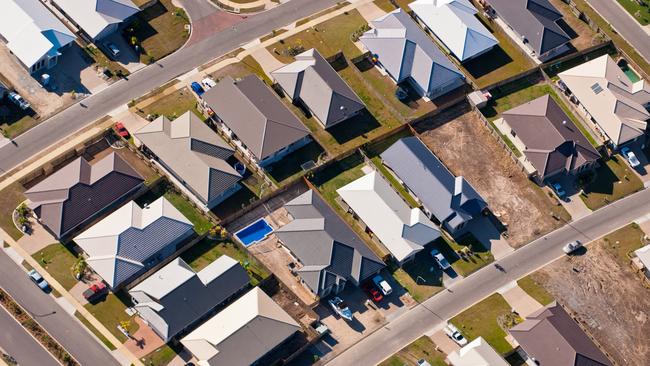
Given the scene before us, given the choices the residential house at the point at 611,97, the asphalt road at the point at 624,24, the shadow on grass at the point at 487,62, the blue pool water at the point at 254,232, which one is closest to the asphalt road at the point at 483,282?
the residential house at the point at 611,97

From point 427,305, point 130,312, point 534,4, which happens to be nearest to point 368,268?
point 427,305

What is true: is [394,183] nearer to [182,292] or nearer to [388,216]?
[388,216]

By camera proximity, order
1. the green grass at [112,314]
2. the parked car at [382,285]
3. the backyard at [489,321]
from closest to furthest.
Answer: the green grass at [112,314] → the backyard at [489,321] → the parked car at [382,285]

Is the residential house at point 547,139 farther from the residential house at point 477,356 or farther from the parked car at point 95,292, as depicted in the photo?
the parked car at point 95,292

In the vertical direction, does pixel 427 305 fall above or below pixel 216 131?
below

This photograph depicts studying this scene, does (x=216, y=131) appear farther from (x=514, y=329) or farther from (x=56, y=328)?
(x=514, y=329)

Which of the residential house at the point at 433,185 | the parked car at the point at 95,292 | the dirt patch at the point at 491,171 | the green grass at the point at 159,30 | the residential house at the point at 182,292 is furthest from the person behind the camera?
the green grass at the point at 159,30
